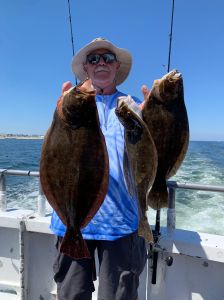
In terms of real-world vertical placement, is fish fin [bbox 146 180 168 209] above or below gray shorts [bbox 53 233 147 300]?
above

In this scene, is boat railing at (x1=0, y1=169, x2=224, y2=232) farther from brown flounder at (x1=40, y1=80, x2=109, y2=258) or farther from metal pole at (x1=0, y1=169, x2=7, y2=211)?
brown flounder at (x1=40, y1=80, x2=109, y2=258)

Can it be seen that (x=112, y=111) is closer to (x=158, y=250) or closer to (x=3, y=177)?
(x=158, y=250)

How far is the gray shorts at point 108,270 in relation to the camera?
2.52 metres

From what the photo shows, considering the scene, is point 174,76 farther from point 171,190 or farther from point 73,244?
point 171,190

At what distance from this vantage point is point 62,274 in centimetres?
263

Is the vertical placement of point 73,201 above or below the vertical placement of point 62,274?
above

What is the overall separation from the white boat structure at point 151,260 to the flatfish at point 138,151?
4.07ft

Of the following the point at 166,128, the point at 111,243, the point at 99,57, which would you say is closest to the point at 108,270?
the point at 111,243

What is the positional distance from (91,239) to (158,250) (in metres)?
0.92

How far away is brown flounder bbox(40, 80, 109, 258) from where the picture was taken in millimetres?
1914

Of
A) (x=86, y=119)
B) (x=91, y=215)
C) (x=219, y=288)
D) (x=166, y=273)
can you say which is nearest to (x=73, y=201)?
(x=91, y=215)

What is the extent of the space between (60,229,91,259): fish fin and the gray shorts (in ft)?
1.59

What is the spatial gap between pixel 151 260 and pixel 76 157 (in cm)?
181

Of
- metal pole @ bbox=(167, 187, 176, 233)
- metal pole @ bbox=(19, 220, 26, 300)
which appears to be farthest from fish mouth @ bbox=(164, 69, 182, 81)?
metal pole @ bbox=(19, 220, 26, 300)
